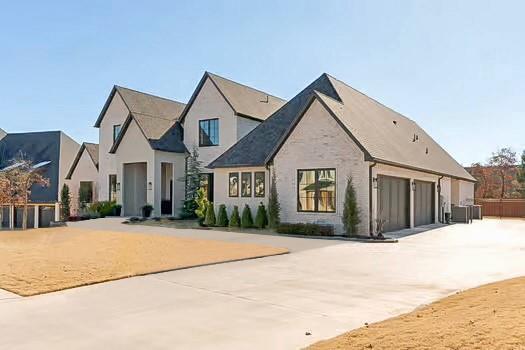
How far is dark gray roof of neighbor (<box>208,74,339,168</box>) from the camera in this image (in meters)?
22.7

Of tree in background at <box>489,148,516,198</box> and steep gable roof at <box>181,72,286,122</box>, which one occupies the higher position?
steep gable roof at <box>181,72,286,122</box>

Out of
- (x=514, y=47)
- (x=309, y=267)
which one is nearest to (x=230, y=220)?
(x=309, y=267)

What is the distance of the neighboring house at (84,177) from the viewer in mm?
33781

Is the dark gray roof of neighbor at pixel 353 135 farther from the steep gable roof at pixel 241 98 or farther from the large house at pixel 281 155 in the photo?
the steep gable roof at pixel 241 98

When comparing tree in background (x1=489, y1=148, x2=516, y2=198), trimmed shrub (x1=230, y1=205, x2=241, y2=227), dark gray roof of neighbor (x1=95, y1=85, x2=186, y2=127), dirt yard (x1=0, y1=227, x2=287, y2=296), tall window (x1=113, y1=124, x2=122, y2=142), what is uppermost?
dark gray roof of neighbor (x1=95, y1=85, x2=186, y2=127)

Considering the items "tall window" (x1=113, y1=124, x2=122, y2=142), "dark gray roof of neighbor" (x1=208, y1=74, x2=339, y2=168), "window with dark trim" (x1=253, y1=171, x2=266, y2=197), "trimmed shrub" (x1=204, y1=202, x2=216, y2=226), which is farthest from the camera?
"tall window" (x1=113, y1=124, x2=122, y2=142)

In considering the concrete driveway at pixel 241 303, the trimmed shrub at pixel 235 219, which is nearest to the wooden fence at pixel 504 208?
the trimmed shrub at pixel 235 219

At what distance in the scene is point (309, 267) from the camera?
10961 millimetres

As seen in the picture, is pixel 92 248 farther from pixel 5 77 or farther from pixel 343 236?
pixel 5 77

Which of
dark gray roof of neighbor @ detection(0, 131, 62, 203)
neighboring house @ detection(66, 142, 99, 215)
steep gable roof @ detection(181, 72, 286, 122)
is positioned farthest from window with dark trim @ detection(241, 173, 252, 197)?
dark gray roof of neighbor @ detection(0, 131, 62, 203)

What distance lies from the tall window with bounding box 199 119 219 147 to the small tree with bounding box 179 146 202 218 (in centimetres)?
84

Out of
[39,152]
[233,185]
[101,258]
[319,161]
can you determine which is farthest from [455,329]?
[39,152]

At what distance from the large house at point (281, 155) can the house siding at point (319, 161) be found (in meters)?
0.04

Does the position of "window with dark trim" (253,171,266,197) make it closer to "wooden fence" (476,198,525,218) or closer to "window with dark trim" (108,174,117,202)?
"window with dark trim" (108,174,117,202)
